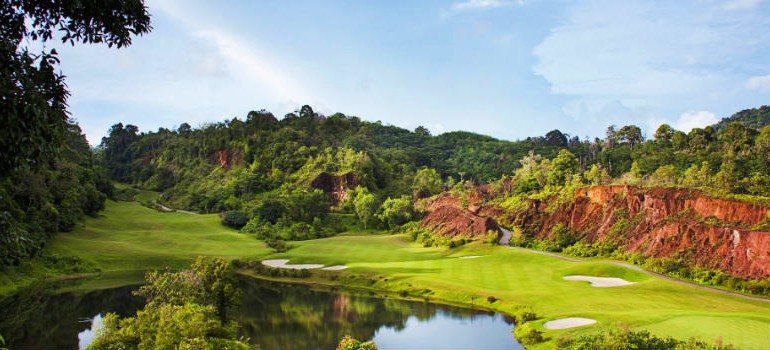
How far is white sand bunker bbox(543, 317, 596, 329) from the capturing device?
31842 millimetres

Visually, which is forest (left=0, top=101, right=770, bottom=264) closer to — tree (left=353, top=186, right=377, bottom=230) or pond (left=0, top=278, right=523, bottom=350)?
tree (left=353, top=186, right=377, bottom=230)

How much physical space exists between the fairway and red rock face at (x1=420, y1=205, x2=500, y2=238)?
4126mm

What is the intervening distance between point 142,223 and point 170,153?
69248 millimetres

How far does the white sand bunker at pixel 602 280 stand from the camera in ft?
142

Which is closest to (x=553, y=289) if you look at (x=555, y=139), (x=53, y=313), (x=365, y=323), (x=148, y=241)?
(x=365, y=323)

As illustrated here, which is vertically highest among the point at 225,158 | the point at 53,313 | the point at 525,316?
the point at 225,158

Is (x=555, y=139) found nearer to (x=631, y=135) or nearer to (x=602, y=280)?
(x=631, y=135)

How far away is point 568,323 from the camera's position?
1287 inches

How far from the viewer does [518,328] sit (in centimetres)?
3425

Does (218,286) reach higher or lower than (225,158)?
lower

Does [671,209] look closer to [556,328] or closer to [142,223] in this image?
[556,328]

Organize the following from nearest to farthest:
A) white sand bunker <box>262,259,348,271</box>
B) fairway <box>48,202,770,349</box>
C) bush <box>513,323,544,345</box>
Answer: fairway <box>48,202,770,349</box>
bush <box>513,323,544,345</box>
white sand bunker <box>262,259,348,271</box>

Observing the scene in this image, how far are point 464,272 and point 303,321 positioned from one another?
64.5 ft

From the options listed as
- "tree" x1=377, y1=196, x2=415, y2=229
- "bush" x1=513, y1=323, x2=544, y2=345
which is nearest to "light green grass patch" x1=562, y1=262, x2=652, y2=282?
"bush" x1=513, y1=323, x2=544, y2=345
